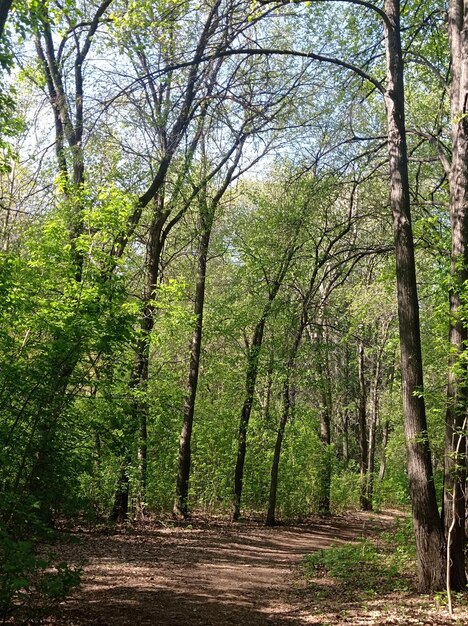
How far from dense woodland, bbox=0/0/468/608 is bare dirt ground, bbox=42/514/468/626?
0.91 meters

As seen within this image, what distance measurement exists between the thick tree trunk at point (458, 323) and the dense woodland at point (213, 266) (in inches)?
1.2

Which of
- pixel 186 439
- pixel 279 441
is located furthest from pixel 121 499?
pixel 279 441

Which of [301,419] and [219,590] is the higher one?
[301,419]

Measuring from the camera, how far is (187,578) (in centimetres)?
804

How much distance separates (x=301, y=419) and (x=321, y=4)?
44.3 feet

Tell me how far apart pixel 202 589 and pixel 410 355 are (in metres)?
4.21

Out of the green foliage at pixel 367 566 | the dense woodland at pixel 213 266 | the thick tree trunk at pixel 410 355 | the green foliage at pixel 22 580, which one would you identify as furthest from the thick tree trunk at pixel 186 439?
the green foliage at pixel 22 580

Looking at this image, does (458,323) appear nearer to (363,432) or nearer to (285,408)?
(285,408)

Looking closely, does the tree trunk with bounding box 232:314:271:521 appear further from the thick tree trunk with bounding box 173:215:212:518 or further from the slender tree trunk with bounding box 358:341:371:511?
the slender tree trunk with bounding box 358:341:371:511

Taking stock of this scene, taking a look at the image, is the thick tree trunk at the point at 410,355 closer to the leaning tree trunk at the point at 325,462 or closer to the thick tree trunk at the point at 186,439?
the thick tree trunk at the point at 186,439

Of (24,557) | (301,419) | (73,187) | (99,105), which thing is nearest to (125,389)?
(73,187)

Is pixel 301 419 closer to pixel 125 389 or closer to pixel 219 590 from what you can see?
pixel 125 389

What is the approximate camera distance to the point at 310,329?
19.3m

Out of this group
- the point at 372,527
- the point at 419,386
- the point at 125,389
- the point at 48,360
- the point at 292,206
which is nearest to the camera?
the point at 48,360
